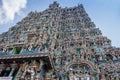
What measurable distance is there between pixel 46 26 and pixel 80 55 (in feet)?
24.0

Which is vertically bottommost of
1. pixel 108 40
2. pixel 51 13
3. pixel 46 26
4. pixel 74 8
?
pixel 108 40

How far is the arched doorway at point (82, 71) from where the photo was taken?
18.1 m

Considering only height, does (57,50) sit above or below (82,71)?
above

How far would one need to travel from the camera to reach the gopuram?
58.4ft

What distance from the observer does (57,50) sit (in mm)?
22078

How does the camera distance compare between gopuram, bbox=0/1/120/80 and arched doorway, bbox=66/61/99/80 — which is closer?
gopuram, bbox=0/1/120/80

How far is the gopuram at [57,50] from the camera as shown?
17.8 metres

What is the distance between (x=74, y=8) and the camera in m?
33.3

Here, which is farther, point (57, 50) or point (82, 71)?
point (57, 50)

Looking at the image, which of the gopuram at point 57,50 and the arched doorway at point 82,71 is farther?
the arched doorway at point 82,71

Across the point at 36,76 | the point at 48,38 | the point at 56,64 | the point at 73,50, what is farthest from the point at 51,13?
the point at 36,76

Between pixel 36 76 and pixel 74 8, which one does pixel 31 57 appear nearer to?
pixel 36 76

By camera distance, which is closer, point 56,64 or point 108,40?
point 56,64

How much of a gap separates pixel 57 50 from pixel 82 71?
4.40 meters
